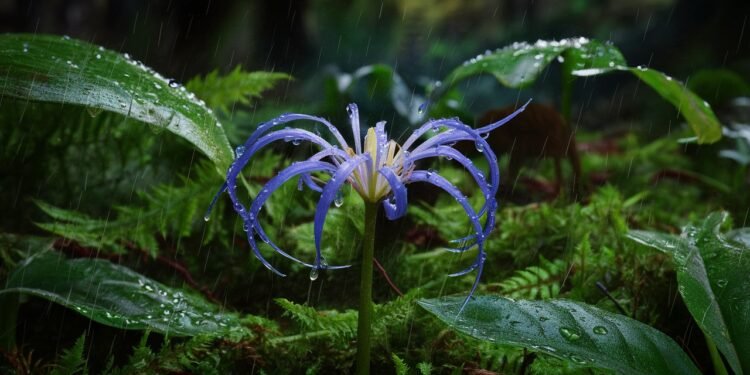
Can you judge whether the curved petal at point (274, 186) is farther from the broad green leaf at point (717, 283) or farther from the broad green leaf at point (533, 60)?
the broad green leaf at point (533, 60)

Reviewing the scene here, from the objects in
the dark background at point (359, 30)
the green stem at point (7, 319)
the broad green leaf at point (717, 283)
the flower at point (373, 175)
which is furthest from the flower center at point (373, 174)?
the dark background at point (359, 30)

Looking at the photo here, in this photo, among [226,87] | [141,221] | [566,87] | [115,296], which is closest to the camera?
[115,296]

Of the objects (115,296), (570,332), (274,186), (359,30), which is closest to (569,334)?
(570,332)

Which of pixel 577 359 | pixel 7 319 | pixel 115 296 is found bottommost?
pixel 7 319

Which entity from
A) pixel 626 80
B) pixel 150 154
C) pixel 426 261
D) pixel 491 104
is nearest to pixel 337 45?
pixel 491 104

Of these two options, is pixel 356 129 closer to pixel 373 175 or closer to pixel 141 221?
pixel 373 175

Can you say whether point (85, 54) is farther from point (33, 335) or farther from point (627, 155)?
point (627, 155)
